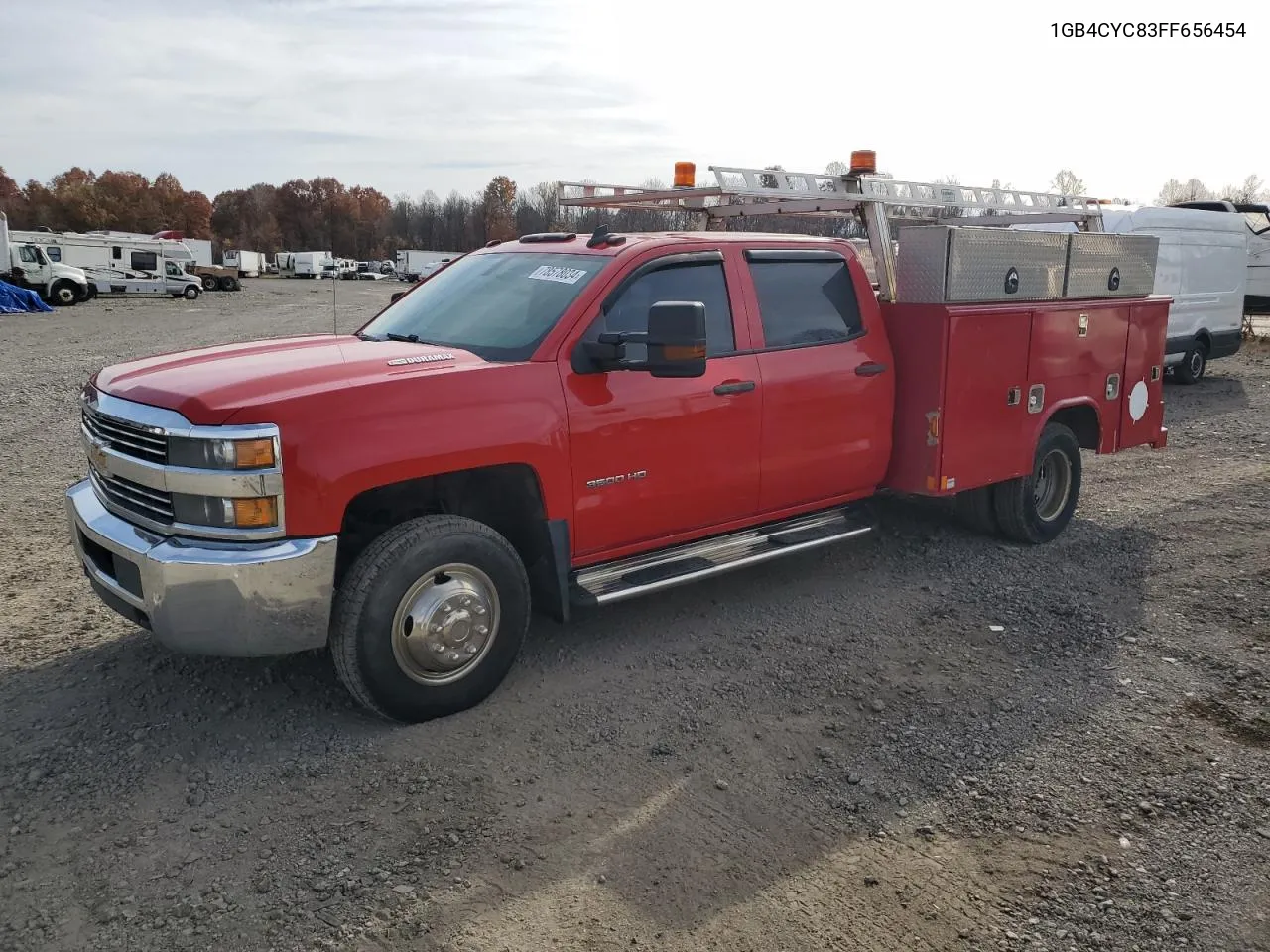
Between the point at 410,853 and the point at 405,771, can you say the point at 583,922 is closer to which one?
the point at 410,853

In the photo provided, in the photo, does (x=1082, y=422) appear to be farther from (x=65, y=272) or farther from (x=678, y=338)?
(x=65, y=272)

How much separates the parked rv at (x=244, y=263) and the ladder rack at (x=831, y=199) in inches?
3140

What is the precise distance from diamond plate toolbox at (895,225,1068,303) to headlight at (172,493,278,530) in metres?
3.97

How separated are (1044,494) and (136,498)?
18.6 feet

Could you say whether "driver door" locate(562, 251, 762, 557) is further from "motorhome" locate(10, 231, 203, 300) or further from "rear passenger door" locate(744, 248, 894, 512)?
"motorhome" locate(10, 231, 203, 300)

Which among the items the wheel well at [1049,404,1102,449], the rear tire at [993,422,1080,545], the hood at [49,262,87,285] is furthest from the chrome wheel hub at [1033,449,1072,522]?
the hood at [49,262,87,285]

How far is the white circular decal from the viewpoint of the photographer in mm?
7438

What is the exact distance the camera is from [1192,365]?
1533cm

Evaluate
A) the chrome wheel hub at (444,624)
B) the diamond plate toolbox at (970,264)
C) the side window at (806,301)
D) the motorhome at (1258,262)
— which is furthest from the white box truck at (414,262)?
the chrome wheel hub at (444,624)

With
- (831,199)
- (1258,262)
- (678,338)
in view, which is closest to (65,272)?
(1258,262)

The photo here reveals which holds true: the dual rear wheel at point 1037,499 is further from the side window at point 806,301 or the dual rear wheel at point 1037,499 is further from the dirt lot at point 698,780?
the side window at point 806,301

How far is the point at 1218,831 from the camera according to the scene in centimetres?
354

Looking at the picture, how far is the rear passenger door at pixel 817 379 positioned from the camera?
532 cm

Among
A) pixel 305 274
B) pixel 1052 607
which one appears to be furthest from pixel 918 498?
pixel 305 274
